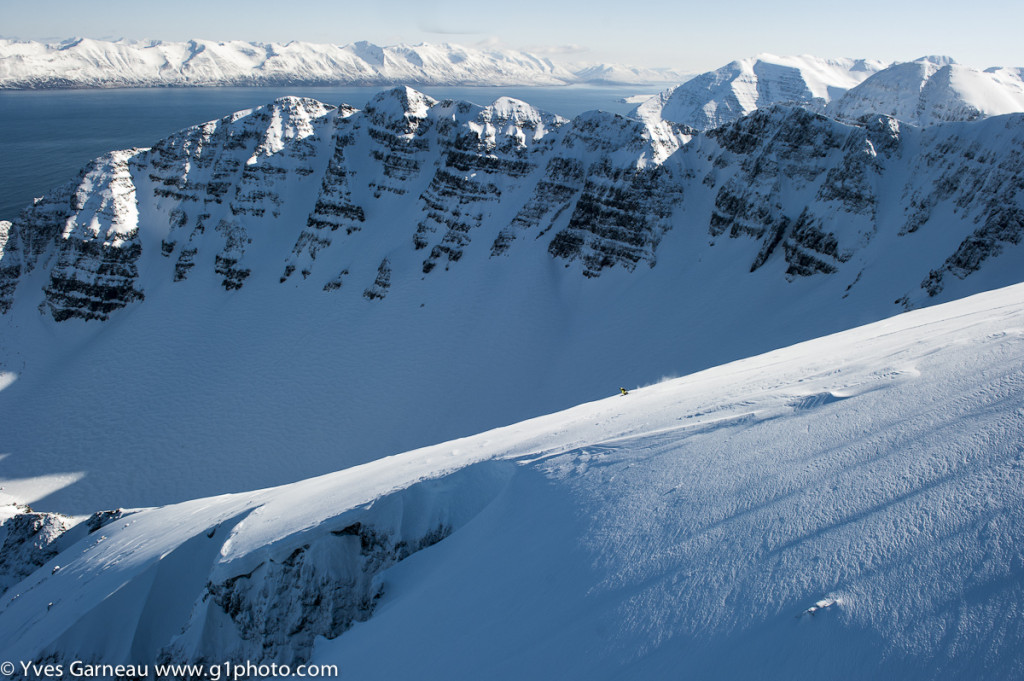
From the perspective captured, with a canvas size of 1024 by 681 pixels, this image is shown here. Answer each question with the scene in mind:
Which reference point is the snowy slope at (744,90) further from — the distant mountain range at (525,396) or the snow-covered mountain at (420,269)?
the snow-covered mountain at (420,269)

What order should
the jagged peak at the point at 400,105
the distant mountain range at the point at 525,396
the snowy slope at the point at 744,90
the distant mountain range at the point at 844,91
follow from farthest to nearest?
the snowy slope at the point at 744,90, the distant mountain range at the point at 844,91, the jagged peak at the point at 400,105, the distant mountain range at the point at 525,396

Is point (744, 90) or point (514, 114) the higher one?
point (744, 90)

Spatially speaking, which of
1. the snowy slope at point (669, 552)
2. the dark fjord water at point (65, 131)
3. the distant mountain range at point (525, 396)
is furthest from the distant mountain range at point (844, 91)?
the dark fjord water at point (65, 131)

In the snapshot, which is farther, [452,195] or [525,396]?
[452,195]

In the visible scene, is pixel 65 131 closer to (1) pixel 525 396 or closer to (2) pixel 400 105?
(2) pixel 400 105

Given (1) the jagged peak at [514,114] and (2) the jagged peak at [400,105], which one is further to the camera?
(2) the jagged peak at [400,105]

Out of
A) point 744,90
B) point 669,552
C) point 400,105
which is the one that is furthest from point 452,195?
point 744,90

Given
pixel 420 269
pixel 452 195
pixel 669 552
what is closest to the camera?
pixel 669 552
